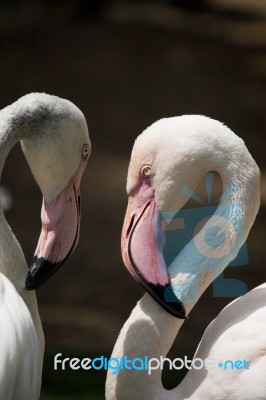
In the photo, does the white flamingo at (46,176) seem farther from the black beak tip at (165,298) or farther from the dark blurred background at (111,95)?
the dark blurred background at (111,95)

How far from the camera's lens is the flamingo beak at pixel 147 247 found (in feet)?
12.1

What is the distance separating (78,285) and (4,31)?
5514 millimetres

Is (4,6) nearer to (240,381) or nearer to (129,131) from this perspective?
(129,131)

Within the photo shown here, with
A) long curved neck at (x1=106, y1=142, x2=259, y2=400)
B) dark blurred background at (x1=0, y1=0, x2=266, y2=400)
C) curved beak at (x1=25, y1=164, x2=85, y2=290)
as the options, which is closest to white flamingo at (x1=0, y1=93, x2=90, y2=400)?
curved beak at (x1=25, y1=164, x2=85, y2=290)

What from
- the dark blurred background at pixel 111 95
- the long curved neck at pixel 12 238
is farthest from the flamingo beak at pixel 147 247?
the dark blurred background at pixel 111 95

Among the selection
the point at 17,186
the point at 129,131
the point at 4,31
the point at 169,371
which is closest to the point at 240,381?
the point at 169,371

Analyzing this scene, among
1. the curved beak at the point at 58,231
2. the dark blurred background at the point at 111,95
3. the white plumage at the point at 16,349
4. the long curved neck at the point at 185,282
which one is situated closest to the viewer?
the white plumage at the point at 16,349

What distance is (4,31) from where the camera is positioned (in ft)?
37.5

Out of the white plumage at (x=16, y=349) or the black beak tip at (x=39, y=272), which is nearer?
the white plumage at (x=16, y=349)

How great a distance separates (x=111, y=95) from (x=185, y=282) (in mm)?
6483

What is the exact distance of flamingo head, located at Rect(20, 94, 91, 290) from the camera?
3.76 metres

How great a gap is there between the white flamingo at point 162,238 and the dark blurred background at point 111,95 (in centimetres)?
161

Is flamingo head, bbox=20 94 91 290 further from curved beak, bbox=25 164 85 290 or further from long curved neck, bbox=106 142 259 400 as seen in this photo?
long curved neck, bbox=106 142 259 400

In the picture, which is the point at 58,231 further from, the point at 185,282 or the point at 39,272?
the point at 185,282
